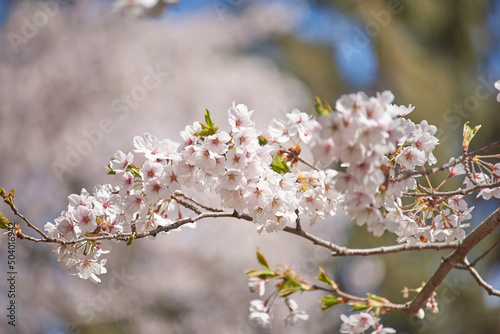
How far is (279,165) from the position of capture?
71cm

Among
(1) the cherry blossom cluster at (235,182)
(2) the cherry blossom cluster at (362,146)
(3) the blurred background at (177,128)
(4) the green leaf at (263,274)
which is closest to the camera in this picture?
(2) the cherry blossom cluster at (362,146)

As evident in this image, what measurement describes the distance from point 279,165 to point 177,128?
3220 mm

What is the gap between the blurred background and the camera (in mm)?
3082

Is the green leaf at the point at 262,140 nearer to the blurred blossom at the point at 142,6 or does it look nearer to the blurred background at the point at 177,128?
the blurred blossom at the point at 142,6

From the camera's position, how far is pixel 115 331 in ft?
9.98

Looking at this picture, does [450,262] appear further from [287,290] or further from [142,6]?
[142,6]

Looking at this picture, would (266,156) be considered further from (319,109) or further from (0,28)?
(0,28)

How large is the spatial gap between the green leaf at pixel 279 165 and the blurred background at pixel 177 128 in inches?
98.3

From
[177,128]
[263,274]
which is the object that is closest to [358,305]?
[263,274]

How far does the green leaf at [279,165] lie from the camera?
708 mm

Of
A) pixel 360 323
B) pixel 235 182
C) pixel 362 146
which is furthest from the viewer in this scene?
pixel 360 323

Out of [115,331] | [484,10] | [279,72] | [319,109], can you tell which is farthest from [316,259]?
[319,109]

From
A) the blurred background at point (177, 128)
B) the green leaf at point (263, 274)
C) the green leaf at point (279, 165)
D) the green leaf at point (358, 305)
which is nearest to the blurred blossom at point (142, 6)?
the green leaf at point (279, 165)

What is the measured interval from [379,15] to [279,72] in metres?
1.22
